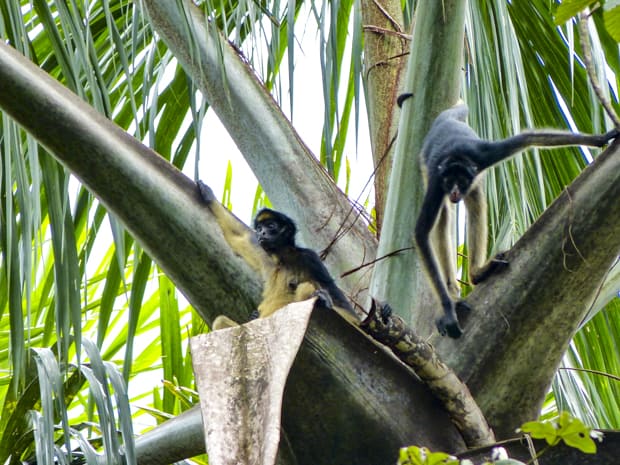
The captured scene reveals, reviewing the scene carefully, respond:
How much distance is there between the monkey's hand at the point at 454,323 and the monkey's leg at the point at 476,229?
980mm

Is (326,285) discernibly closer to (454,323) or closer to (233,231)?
(233,231)

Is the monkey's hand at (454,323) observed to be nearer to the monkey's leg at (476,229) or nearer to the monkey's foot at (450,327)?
the monkey's foot at (450,327)

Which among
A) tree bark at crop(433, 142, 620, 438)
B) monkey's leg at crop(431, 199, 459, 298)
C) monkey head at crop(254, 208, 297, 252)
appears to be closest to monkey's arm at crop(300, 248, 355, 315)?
monkey head at crop(254, 208, 297, 252)

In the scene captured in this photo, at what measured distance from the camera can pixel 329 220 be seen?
3627 millimetres

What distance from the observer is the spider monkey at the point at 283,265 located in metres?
3.47

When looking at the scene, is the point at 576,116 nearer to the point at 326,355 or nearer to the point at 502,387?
the point at 502,387

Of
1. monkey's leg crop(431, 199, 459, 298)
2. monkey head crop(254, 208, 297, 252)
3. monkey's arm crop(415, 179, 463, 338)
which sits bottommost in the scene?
monkey's arm crop(415, 179, 463, 338)

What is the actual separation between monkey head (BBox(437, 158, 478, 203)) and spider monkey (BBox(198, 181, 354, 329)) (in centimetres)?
63

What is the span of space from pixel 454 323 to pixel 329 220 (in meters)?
0.77

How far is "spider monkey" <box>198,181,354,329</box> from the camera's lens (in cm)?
347

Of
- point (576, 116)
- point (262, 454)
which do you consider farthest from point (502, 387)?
point (576, 116)

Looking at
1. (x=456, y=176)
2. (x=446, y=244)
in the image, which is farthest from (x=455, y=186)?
(x=446, y=244)

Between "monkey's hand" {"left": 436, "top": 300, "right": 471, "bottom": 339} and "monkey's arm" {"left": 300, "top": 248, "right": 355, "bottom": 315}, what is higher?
"monkey's arm" {"left": 300, "top": 248, "right": 355, "bottom": 315}

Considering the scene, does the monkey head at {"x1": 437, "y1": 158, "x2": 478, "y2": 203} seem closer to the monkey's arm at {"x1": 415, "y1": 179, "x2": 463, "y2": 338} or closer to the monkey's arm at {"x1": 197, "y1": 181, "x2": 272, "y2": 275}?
the monkey's arm at {"x1": 415, "y1": 179, "x2": 463, "y2": 338}
